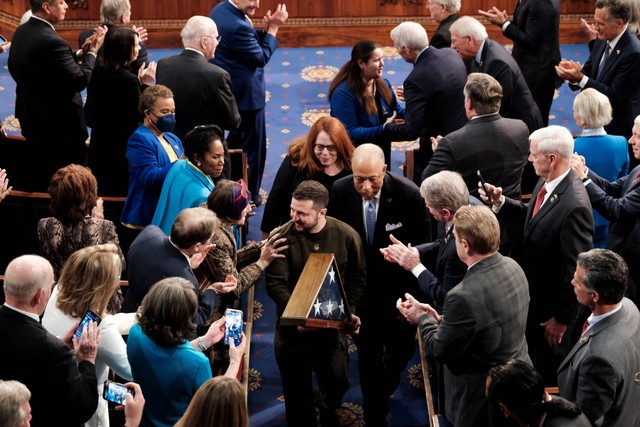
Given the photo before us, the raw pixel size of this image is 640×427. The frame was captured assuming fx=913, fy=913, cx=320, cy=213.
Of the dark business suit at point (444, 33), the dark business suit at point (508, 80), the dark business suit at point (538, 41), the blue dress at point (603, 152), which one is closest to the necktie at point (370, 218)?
the blue dress at point (603, 152)

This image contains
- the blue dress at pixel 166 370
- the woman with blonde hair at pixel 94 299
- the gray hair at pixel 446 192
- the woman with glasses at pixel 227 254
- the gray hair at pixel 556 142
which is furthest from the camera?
the gray hair at pixel 556 142

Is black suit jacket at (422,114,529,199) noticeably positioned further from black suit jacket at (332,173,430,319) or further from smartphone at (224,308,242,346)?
smartphone at (224,308,242,346)

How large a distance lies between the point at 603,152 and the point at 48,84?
3.55 metres

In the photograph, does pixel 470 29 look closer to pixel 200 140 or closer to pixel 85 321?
pixel 200 140

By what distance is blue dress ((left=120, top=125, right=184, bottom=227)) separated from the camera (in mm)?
5164

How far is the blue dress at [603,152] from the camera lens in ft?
17.8

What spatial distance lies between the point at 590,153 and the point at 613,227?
0.54 metres

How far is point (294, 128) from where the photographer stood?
8172 mm

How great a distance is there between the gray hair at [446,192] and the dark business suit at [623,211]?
3.14 ft

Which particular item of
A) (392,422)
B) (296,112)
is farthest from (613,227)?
(296,112)

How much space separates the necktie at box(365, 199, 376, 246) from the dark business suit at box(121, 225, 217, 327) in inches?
39.7

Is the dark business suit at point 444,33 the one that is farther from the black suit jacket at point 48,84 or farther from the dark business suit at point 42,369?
the dark business suit at point 42,369

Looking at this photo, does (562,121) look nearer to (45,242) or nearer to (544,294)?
(544,294)

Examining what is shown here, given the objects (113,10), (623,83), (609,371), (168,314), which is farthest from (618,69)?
(168,314)
